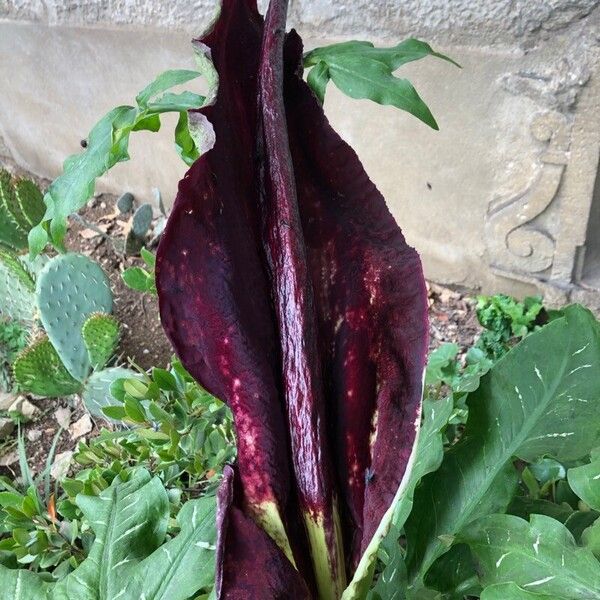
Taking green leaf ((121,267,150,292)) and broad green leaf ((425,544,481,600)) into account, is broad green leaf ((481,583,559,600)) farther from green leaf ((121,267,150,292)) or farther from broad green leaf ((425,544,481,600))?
green leaf ((121,267,150,292))

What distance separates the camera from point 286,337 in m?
0.31

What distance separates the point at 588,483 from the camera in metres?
0.39

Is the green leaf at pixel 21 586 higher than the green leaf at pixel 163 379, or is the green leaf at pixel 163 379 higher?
the green leaf at pixel 163 379

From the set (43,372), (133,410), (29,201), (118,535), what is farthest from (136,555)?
(29,201)

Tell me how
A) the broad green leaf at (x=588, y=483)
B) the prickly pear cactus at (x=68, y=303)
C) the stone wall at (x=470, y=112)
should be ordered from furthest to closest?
1. the prickly pear cactus at (x=68, y=303)
2. the stone wall at (x=470, y=112)
3. the broad green leaf at (x=588, y=483)

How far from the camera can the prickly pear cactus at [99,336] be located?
0.94m

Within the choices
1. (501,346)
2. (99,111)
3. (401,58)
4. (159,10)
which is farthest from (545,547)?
(99,111)

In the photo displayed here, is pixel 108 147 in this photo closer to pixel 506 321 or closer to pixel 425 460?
pixel 425 460

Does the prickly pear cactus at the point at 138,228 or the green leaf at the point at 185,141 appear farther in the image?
the prickly pear cactus at the point at 138,228

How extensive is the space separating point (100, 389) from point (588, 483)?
0.76m

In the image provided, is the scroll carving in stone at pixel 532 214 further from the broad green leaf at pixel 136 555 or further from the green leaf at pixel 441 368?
the broad green leaf at pixel 136 555

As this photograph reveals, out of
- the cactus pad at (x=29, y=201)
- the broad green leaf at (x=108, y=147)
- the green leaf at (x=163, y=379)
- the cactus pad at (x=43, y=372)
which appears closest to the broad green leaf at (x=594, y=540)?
the broad green leaf at (x=108, y=147)

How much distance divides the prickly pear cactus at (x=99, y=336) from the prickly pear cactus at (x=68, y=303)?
0.11 feet

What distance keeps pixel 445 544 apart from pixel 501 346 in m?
0.62
